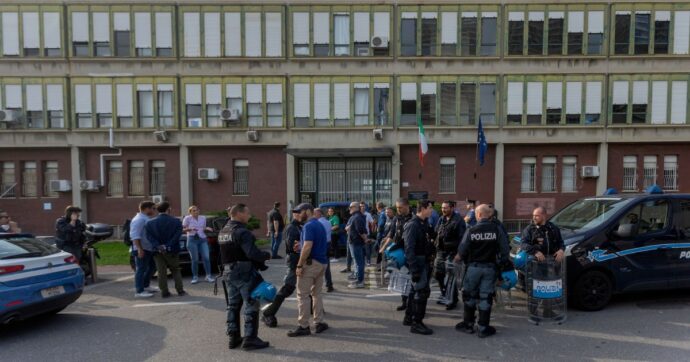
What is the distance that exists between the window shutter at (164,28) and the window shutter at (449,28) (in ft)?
41.8

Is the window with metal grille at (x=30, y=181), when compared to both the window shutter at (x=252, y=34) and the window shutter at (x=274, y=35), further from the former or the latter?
the window shutter at (x=274, y=35)

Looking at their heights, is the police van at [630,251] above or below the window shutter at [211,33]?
below

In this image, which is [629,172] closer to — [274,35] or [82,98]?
[274,35]

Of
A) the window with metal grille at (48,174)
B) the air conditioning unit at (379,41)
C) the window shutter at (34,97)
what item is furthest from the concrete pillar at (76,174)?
the air conditioning unit at (379,41)

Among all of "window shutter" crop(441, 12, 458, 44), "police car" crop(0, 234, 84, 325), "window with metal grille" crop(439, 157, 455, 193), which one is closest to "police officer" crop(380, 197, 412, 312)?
"police car" crop(0, 234, 84, 325)

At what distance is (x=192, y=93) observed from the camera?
674 inches

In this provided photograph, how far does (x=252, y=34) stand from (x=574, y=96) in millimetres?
15293

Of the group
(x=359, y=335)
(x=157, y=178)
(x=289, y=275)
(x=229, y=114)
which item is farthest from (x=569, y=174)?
(x=157, y=178)

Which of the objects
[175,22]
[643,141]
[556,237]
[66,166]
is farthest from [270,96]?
[643,141]

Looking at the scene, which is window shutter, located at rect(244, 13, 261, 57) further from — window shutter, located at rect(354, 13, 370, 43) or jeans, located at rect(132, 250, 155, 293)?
jeans, located at rect(132, 250, 155, 293)

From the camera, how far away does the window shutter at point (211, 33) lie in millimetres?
16844

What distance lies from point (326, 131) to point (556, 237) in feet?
42.2

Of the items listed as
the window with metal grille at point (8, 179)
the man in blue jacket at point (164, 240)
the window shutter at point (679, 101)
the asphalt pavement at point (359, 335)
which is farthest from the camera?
the window with metal grille at point (8, 179)

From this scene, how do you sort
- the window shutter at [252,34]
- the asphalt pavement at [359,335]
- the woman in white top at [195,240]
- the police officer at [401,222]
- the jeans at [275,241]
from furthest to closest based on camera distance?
the window shutter at [252,34] < the jeans at [275,241] < the woman in white top at [195,240] < the police officer at [401,222] < the asphalt pavement at [359,335]
